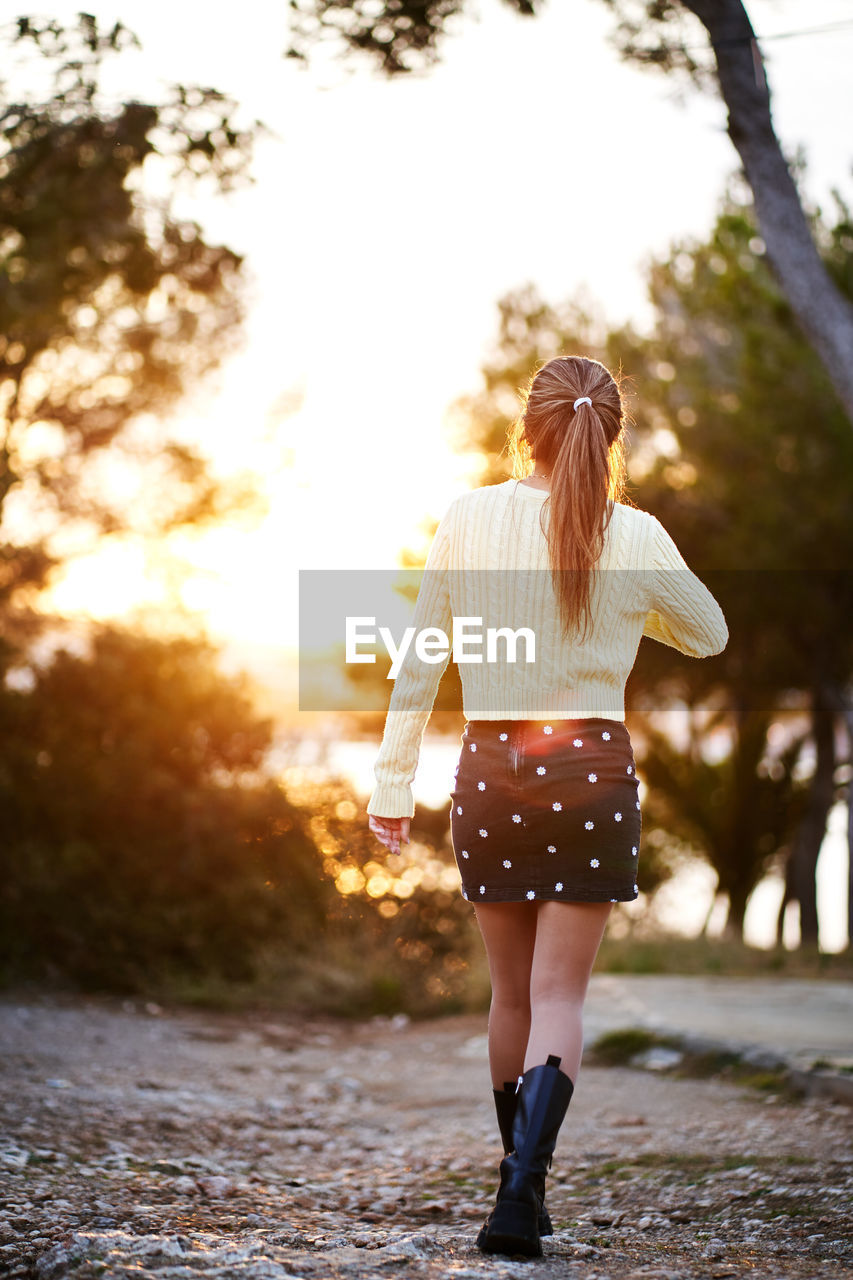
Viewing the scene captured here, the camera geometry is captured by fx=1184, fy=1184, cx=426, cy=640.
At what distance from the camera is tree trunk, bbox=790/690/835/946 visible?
1302cm

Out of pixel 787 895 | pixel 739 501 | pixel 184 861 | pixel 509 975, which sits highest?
pixel 739 501

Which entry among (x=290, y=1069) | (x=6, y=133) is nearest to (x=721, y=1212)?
(x=290, y=1069)

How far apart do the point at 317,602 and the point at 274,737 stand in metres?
1.38

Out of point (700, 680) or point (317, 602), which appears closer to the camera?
point (317, 602)

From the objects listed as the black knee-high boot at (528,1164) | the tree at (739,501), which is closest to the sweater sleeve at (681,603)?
the black knee-high boot at (528,1164)

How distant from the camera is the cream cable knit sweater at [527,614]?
2.30 meters

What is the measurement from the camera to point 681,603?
2.38 metres

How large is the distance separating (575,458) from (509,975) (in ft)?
3.43

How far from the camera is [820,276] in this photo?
218 inches

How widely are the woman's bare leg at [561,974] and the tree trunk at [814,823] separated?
11.2 metres

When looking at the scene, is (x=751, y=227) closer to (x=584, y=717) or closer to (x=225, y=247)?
(x=225, y=247)

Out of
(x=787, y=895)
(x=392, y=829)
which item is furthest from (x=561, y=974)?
(x=787, y=895)

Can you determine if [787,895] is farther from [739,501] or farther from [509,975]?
A: [509,975]

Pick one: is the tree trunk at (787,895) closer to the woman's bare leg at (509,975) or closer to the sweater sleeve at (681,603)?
the woman's bare leg at (509,975)
